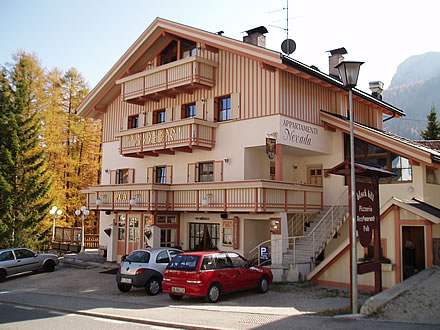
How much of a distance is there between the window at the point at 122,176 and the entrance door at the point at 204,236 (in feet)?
20.2

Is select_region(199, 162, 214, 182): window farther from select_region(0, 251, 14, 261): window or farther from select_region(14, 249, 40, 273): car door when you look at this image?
select_region(0, 251, 14, 261): window

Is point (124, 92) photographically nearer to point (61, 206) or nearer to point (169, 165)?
point (169, 165)

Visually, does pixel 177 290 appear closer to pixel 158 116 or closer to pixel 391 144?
pixel 391 144

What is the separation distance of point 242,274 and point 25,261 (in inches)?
481

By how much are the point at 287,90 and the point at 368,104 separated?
7704mm

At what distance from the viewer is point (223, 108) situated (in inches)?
874

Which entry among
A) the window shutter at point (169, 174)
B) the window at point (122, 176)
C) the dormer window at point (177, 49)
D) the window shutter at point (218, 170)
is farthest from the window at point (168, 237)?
the dormer window at point (177, 49)

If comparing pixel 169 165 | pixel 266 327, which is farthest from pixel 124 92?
pixel 266 327

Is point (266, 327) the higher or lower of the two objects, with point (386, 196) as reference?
lower

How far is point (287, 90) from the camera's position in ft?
66.0

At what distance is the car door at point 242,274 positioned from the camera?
14484mm

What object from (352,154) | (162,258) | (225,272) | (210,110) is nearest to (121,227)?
(210,110)

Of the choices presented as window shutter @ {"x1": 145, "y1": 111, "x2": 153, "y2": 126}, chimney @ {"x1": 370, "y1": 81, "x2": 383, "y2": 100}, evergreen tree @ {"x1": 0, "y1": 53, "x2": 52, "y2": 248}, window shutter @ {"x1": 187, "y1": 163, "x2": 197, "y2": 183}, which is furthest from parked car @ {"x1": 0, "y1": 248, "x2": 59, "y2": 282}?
chimney @ {"x1": 370, "y1": 81, "x2": 383, "y2": 100}

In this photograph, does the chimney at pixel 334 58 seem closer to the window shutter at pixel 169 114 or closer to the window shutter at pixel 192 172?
the window shutter at pixel 169 114
